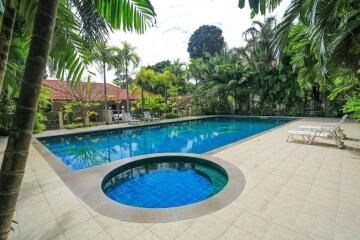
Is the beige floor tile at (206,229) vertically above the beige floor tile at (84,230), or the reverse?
the beige floor tile at (206,229)

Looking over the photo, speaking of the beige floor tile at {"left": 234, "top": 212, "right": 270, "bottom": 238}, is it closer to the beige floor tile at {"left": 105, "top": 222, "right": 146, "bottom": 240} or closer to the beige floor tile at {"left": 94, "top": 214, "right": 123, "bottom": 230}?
the beige floor tile at {"left": 105, "top": 222, "right": 146, "bottom": 240}

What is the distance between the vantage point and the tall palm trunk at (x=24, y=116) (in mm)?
1011

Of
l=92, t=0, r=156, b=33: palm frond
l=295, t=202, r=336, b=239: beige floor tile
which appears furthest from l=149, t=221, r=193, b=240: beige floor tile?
l=92, t=0, r=156, b=33: palm frond

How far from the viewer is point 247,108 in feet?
78.6

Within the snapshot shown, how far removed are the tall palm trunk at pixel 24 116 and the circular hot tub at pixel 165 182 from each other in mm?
3873

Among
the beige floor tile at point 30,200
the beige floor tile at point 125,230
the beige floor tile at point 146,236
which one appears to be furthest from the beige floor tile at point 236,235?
the beige floor tile at point 30,200

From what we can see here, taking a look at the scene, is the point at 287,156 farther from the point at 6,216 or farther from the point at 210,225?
the point at 6,216

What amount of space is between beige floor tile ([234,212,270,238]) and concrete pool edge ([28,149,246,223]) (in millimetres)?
446

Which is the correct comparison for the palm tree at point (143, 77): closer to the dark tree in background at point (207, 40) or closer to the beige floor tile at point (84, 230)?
the beige floor tile at point (84, 230)

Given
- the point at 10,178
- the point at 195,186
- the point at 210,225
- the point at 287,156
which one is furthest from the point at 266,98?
the point at 10,178

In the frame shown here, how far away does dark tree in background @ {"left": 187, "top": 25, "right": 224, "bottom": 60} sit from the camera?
4757 centimetres

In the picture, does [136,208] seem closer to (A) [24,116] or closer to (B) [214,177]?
(B) [214,177]

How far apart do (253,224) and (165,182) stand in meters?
3.27

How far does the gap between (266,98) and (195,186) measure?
19061mm
